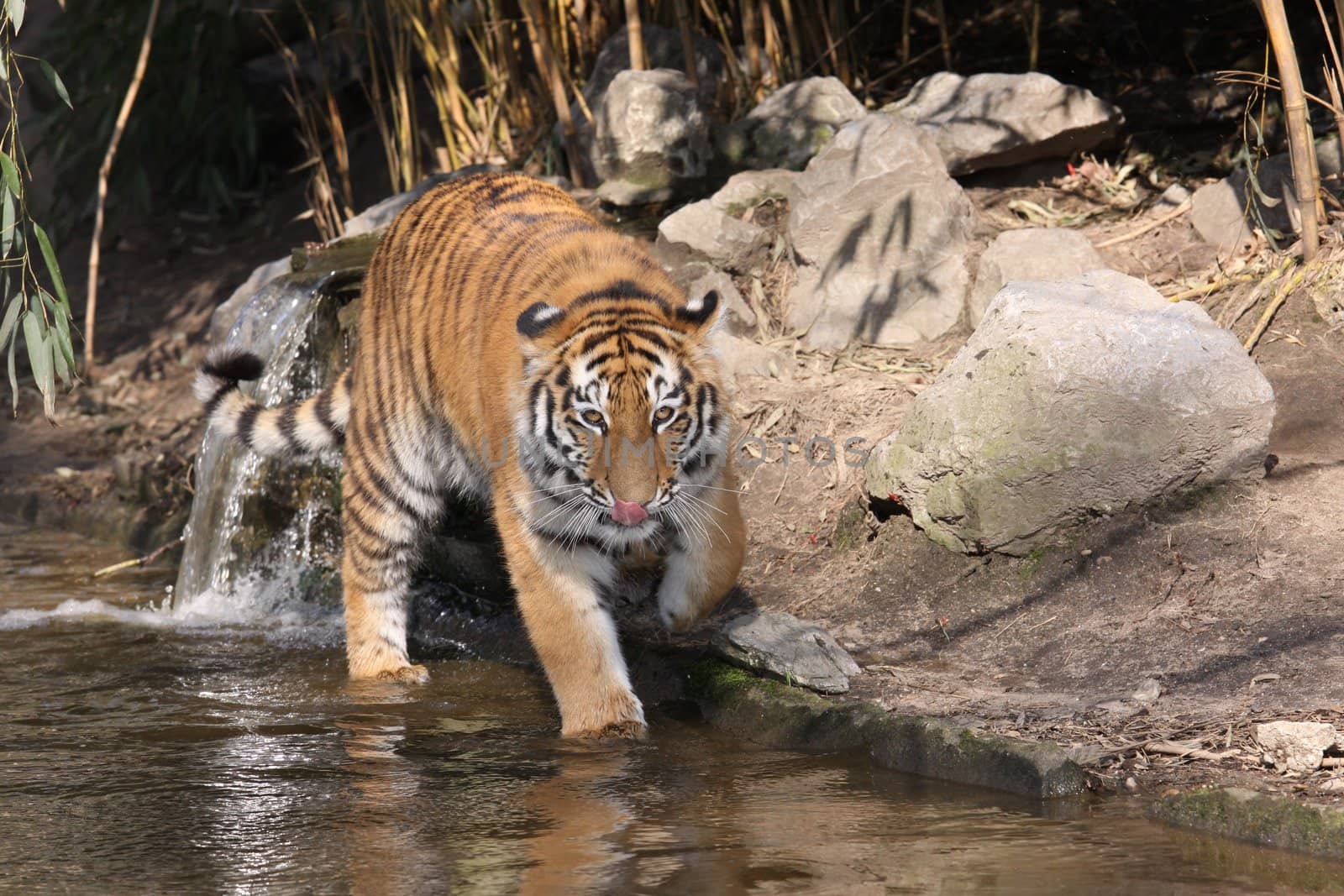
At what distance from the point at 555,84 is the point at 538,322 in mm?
3523

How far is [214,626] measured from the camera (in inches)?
209

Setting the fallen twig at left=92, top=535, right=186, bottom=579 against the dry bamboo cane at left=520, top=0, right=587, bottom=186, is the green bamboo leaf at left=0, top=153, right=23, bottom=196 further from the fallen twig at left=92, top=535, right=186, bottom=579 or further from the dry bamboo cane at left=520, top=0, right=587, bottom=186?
the dry bamboo cane at left=520, top=0, right=587, bottom=186

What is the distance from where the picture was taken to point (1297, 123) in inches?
186

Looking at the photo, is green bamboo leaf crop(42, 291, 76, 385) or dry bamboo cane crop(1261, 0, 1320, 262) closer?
green bamboo leaf crop(42, 291, 76, 385)

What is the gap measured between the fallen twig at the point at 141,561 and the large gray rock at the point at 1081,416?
12.1 ft

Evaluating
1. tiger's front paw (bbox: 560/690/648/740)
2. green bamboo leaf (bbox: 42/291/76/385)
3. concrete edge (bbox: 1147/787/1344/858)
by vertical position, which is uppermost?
green bamboo leaf (bbox: 42/291/76/385)

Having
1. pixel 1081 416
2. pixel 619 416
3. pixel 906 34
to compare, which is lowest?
pixel 1081 416

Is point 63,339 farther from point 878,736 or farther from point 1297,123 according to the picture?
point 1297,123

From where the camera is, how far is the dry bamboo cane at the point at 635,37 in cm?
654

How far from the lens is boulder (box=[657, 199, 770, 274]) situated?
590cm

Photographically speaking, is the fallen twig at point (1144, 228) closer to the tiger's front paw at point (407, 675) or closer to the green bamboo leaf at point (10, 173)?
the tiger's front paw at point (407, 675)

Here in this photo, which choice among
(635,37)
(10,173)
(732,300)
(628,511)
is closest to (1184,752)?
(628,511)

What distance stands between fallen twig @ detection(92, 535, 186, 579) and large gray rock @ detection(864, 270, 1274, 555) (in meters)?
3.69

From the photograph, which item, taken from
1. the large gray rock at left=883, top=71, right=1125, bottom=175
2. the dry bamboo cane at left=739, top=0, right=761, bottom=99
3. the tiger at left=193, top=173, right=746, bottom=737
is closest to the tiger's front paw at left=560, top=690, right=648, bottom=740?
the tiger at left=193, top=173, right=746, bottom=737
